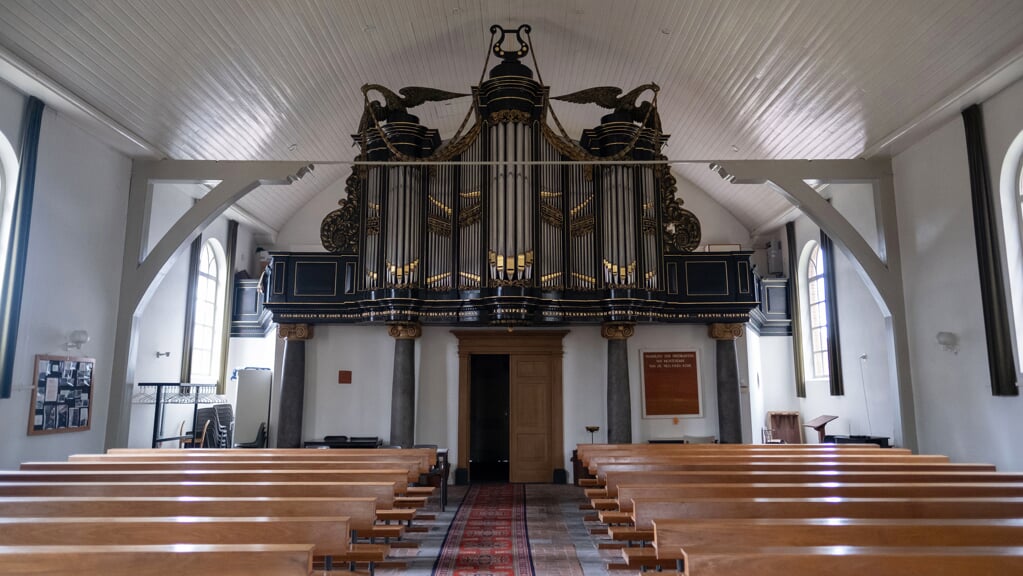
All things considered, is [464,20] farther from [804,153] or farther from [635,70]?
[804,153]

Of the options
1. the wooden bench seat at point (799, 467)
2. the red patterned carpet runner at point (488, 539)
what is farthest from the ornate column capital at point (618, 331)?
the wooden bench seat at point (799, 467)

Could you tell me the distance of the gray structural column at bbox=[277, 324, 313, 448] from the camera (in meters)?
10.3

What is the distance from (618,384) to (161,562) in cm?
868

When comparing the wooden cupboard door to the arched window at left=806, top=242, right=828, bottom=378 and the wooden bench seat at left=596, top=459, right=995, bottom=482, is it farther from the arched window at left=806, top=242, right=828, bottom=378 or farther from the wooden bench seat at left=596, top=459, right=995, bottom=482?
the wooden bench seat at left=596, top=459, right=995, bottom=482

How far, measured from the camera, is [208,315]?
1213cm

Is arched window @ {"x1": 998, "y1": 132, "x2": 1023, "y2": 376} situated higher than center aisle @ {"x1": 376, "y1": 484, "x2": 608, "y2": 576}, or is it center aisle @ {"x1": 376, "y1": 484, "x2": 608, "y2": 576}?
arched window @ {"x1": 998, "y1": 132, "x2": 1023, "y2": 376}

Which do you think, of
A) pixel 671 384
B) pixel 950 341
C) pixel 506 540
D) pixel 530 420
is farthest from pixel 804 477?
pixel 530 420

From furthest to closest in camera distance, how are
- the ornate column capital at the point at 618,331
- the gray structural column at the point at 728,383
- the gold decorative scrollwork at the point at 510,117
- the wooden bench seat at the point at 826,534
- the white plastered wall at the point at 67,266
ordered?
the gray structural column at the point at 728,383 → the ornate column capital at the point at 618,331 → the gold decorative scrollwork at the point at 510,117 → the white plastered wall at the point at 67,266 → the wooden bench seat at the point at 826,534

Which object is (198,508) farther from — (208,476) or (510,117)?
(510,117)

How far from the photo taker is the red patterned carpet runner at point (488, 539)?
17.3 ft

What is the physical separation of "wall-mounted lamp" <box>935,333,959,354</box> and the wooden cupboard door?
18.7 feet

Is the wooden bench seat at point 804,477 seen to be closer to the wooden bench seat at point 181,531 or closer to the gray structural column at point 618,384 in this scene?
the wooden bench seat at point 181,531

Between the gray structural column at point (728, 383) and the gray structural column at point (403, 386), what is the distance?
481 cm

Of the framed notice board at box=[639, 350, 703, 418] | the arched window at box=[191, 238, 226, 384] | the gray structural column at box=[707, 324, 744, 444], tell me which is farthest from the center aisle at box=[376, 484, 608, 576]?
the arched window at box=[191, 238, 226, 384]
